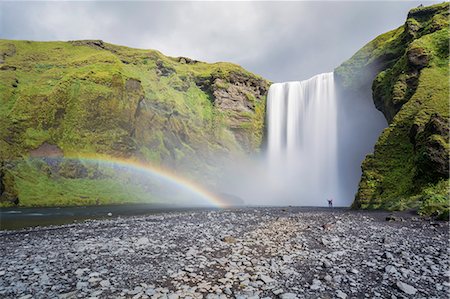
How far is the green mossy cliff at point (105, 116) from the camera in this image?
57094 mm

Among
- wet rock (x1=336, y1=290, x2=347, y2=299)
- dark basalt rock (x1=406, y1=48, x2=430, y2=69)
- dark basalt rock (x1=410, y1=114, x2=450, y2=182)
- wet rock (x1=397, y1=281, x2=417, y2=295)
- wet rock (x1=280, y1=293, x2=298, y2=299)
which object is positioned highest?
dark basalt rock (x1=406, y1=48, x2=430, y2=69)

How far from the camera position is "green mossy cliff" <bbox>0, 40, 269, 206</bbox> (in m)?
57.1

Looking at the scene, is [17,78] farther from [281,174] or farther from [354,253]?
[354,253]

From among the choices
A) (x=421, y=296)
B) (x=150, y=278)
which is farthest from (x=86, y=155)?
(x=421, y=296)

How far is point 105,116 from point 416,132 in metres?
63.9

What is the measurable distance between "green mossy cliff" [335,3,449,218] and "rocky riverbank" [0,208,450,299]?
9.85 meters

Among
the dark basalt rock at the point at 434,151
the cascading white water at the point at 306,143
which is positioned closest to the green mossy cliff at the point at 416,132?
the dark basalt rock at the point at 434,151

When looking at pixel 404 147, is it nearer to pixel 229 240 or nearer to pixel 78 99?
pixel 229 240

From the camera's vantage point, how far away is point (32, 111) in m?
64.7

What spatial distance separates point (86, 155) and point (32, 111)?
1672 cm

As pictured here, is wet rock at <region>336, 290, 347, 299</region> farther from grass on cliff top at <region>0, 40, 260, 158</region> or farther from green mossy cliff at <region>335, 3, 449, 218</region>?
grass on cliff top at <region>0, 40, 260, 158</region>

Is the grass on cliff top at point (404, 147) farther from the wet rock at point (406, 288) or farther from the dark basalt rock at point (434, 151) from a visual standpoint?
the wet rock at point (406, 288)

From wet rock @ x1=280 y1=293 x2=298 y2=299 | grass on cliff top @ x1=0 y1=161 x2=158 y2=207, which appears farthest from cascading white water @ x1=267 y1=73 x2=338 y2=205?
wet rock @ x1=280 y1=293 x2=298 y2=299

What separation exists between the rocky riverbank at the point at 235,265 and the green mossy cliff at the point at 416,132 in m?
9.85
